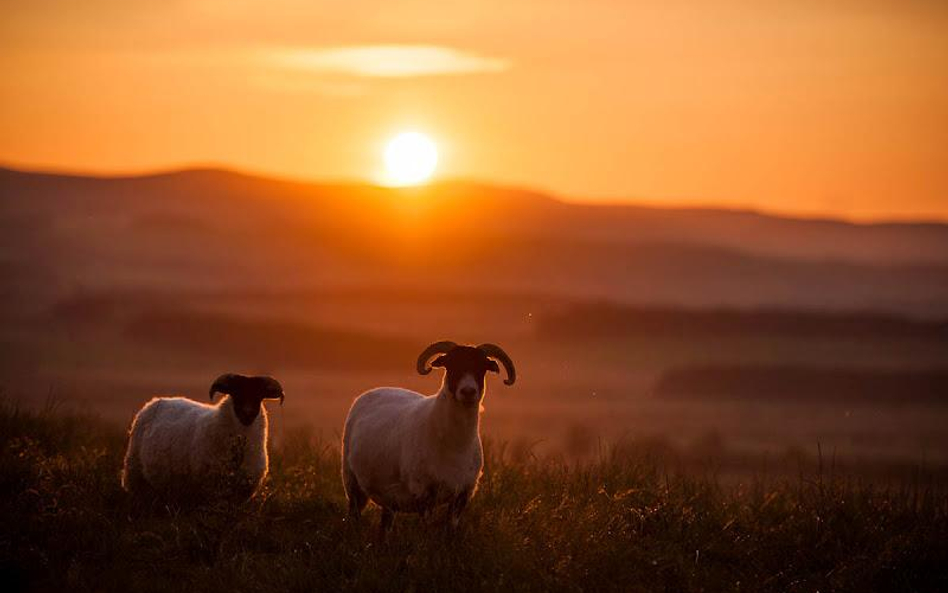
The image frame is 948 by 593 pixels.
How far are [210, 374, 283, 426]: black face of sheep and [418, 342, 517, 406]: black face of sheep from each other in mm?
2007

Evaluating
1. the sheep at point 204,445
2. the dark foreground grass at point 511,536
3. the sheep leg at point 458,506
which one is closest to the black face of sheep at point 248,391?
the sheep at point 204,445

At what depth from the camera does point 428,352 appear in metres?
12.4

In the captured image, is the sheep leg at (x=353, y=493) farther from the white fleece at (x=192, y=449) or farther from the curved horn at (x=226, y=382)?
the curved horn at (x=226, y=382)

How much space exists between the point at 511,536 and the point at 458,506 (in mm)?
858

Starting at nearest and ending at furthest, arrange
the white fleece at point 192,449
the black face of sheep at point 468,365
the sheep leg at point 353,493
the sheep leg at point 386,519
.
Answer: the black face of sheep at point 468,365, the sheep leg at point 386,519, the sheep leg at point 353,493, the white fleece at point 192,449

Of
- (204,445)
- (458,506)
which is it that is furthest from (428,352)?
(204,445)

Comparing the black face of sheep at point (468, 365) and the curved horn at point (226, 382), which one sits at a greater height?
the black face of sheep at point (468, 365)

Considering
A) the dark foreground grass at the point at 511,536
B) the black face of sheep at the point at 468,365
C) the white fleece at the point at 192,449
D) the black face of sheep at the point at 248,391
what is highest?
the black face of sheep at the point at 468,365

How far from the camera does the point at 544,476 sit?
45.9 feet

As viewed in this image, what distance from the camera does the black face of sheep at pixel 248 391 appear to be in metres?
13.6

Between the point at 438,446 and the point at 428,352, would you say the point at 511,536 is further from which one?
the point at 428,352

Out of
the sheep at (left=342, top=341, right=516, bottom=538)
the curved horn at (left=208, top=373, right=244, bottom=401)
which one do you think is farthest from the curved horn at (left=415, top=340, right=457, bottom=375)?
the curved horn at (left=208, top=373, right=244, bottom=401)

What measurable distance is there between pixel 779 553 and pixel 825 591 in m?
0.91

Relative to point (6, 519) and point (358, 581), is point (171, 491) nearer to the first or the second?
point (6, 519)
